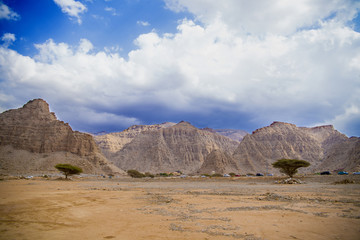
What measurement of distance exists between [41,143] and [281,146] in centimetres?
12026

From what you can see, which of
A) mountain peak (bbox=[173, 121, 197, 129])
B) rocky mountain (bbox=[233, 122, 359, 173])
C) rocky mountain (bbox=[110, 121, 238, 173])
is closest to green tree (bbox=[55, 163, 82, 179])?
rocky mountain (bbox=[110, 121, 238, 173])

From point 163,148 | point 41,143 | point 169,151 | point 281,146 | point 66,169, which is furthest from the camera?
point 169,151

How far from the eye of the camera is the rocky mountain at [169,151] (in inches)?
4949

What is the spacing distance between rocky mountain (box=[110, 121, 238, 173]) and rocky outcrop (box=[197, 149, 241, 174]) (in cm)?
2198

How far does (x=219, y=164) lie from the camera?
98.6 meters

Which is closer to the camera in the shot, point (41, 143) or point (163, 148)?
point (41, 143)

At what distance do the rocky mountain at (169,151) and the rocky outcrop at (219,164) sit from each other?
865 inches

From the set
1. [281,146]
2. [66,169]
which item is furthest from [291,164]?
[281,146]

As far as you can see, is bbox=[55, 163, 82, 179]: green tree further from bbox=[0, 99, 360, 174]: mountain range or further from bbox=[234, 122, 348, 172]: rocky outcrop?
bbox=[234, 122, 348, 172]: rocky outcrop

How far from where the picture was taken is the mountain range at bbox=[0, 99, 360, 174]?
85.6 meters

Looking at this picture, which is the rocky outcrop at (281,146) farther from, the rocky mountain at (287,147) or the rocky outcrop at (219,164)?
the rocky outcrop at (219,164)

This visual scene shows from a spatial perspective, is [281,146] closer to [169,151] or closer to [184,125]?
[169,151]

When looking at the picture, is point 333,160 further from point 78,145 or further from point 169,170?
point 78,145

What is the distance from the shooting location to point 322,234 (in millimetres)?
6551
